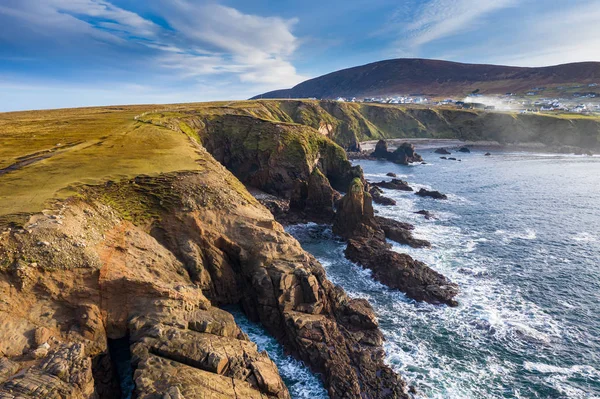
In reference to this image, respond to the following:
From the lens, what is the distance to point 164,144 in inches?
2036

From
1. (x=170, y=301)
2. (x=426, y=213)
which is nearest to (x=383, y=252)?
(x=426, y=213)

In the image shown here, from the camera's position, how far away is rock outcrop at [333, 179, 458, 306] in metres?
38.8

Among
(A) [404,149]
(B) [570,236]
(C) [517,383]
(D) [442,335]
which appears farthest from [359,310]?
(A) [404,149]

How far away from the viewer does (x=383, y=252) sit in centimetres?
4628

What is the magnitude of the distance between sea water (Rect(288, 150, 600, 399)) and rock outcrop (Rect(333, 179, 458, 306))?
→ 135 cm

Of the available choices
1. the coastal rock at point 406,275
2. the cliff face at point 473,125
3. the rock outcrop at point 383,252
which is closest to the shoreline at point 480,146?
the cliff face at point 473,125

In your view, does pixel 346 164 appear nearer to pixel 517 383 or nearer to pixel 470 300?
pixel 470 300

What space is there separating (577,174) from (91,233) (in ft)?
427

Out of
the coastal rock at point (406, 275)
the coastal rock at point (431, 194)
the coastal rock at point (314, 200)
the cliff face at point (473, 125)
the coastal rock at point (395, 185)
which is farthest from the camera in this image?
the cliff face at point (473, 125)

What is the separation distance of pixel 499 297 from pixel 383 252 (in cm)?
1486

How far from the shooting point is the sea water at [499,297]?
27109mm

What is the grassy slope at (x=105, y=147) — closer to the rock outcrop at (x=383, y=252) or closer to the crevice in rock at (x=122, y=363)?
the crevice in rock at (x=122, y=363)

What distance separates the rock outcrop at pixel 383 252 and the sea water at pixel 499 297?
1.35 m

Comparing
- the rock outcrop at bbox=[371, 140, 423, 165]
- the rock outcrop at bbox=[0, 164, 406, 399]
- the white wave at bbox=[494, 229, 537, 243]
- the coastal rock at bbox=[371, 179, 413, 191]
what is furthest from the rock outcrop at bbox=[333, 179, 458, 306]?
the rock outcrop at bbox=[371, 140, 423, 165]
